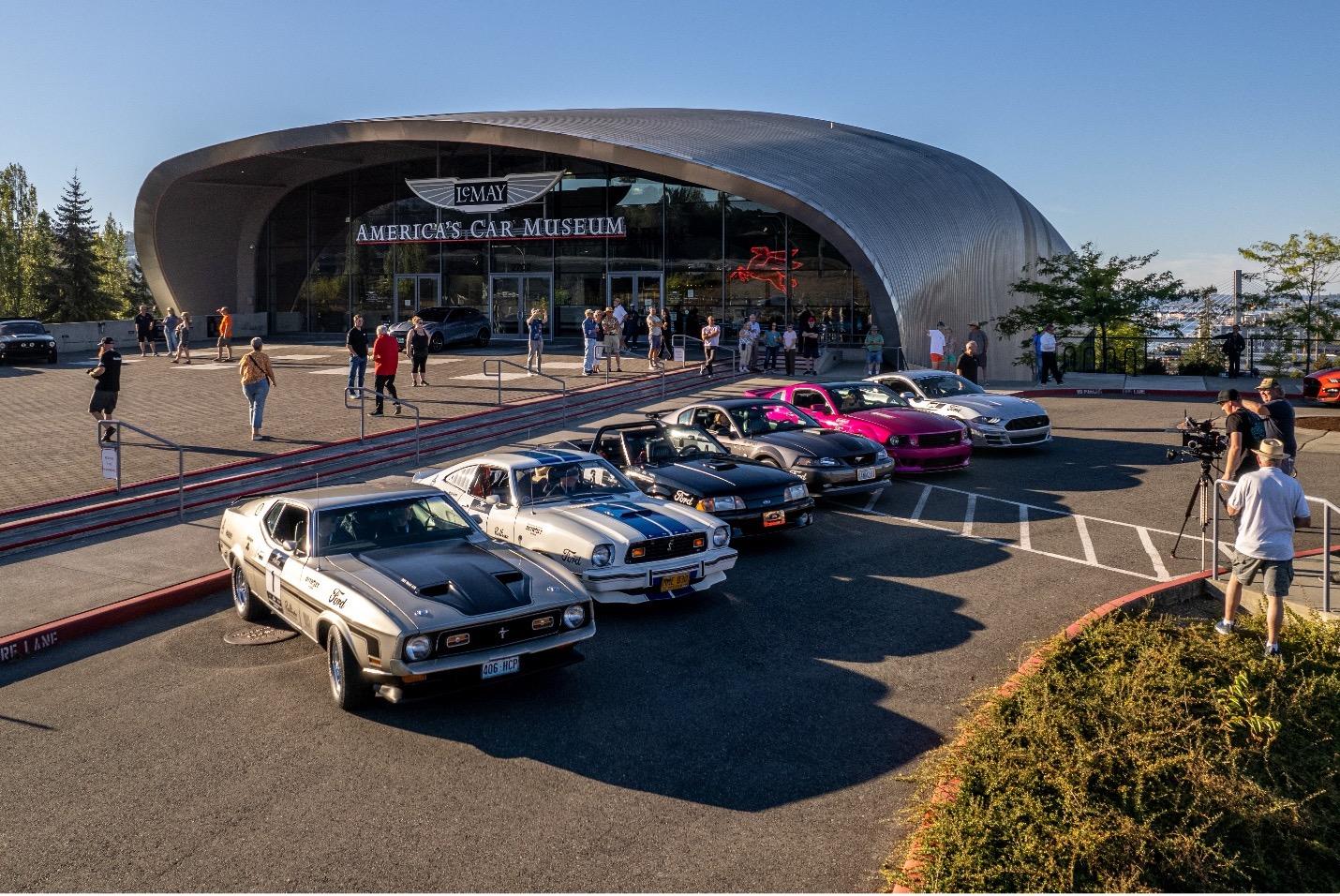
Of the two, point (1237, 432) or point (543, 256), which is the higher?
point (543, 256)

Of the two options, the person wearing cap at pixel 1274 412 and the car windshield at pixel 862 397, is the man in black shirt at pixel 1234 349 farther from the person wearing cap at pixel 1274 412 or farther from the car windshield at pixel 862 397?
the person wearing cap at pixel 1274 412

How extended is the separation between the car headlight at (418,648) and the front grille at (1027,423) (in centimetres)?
1328

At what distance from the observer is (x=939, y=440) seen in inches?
655

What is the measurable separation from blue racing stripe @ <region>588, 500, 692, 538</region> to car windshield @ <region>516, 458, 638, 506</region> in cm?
46

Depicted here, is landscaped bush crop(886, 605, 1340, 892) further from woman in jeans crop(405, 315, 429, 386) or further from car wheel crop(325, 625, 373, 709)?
woman in jeans crop(405, 315, 429, 386)

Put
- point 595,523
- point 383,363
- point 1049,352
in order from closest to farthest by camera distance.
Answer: point 595,523 → point 383,363 → point 1049,352

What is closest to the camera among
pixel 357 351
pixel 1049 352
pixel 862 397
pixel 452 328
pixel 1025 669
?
pixel 1025 669

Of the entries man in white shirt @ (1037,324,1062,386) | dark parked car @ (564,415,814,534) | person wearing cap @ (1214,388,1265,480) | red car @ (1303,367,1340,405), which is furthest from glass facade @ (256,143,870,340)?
person wearing cap @ (1214,388,1265,480)

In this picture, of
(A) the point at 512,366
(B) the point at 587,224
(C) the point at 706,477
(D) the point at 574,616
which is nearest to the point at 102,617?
(D) the point at 574,616

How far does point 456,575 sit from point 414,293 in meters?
37.4

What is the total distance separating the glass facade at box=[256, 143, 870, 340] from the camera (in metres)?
35.5

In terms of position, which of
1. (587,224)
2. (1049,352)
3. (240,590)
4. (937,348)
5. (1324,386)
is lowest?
(240,590)

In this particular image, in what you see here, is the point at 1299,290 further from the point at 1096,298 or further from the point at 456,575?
the point at 456,575

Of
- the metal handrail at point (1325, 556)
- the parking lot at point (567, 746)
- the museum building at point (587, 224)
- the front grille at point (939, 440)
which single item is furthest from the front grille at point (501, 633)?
the museum building at point (587, 224)
